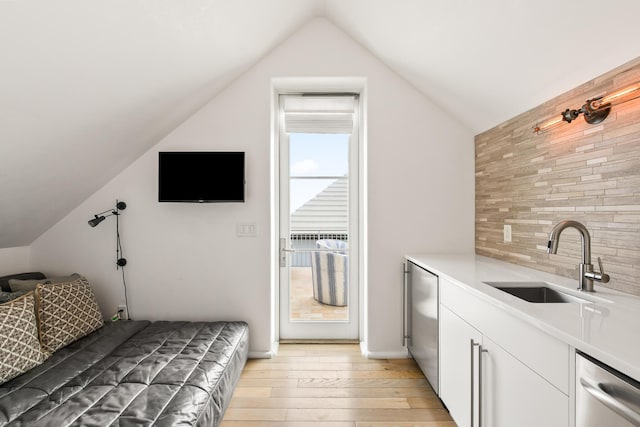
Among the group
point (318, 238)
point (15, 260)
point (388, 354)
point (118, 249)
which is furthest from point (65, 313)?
point (388, 354)

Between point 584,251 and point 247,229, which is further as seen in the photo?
point 247,229

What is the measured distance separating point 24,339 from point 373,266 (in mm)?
2208

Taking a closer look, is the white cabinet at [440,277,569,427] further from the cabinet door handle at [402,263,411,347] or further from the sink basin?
the cabinet door handle at [402,263,411,347]

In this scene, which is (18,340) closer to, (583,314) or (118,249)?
(118,249)

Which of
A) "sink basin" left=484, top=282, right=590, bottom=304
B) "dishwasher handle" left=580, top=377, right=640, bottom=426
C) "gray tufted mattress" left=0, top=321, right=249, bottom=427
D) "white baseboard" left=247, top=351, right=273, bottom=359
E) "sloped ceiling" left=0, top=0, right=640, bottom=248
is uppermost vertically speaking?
"sloped ceiling" left=0, top=0, right=640, bottom=248

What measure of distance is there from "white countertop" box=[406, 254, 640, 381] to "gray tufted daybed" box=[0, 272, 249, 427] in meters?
1.40

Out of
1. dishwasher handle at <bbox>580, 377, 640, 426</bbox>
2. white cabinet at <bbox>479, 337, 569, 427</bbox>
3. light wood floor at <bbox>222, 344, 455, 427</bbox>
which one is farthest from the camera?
light wood floor at <bbox>222, 344, 455, 427</bbox>

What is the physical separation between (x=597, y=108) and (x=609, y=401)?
1236 millimetres

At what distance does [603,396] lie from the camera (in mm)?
816

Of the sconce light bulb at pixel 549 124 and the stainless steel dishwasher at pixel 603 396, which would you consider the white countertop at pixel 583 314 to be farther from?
the sconce light bulb at pixel 549 124

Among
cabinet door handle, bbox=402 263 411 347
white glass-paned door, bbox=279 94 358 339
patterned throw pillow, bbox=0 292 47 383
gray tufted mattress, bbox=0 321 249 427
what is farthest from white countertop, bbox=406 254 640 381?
patterned throw pillow, bbox=0 292 47 383

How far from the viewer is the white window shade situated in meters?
2.86

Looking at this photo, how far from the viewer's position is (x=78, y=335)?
2080mm

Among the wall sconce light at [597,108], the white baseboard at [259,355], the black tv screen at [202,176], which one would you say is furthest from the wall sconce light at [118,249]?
the wall sconce light at [597,108]
